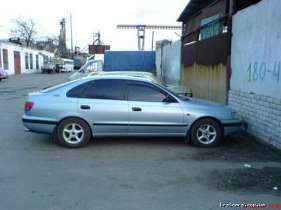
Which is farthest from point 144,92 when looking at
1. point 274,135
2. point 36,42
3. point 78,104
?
point 36,42

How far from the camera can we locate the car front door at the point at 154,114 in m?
7.89

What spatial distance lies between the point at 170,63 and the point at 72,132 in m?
15.7

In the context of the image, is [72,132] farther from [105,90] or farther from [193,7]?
[193,7]

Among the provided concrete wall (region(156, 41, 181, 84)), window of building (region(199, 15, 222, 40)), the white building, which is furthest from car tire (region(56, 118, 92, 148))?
the white building

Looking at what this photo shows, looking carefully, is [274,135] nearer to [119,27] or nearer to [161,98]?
[161,98]

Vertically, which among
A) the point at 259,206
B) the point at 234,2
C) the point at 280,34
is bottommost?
the point at 259,206

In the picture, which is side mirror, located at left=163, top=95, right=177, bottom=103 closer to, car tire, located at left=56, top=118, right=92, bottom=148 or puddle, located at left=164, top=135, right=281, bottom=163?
puddle, located at left=164, top=135, right=281, bottom=163

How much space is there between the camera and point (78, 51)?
A: 10369 centimetres

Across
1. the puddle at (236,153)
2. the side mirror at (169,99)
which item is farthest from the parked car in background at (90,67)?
the puddle at (236,153)

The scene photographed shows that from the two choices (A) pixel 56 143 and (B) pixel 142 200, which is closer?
(B) pixel 142 200

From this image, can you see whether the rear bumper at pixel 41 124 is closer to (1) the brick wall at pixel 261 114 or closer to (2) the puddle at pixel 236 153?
(2) the puddle at pixel 236 153

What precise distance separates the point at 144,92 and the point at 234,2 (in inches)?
183

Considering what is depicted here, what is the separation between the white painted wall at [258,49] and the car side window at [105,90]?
9.78 ft

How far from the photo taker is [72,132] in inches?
308
